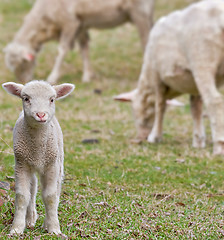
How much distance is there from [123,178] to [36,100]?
2593 millimetres

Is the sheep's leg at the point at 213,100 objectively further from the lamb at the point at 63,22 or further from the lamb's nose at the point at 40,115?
the lamb at the point at 63,22

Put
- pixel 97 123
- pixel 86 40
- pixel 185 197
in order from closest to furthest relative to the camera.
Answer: pixel 185 197, pixel 97 123, pixel 86 40

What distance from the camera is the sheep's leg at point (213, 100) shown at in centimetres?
706

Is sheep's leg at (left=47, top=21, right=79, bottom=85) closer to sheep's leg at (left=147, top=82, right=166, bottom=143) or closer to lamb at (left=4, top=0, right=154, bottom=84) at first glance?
lamb at (left=4, top=0, right=154, bottom=84)

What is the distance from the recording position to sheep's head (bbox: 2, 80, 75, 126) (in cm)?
339

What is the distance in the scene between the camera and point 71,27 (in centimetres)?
1324

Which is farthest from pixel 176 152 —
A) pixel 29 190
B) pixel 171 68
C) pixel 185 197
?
pixel 29 190

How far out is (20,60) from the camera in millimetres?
13297

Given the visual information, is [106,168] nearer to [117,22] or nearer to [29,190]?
[29,190]

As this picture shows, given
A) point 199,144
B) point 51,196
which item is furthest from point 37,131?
point 199,144

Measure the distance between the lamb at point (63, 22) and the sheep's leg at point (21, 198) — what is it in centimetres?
956

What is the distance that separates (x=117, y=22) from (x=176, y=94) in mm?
5535

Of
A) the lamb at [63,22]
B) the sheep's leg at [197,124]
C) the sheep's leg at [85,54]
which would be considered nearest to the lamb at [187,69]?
the sheep's leg at [197,124]

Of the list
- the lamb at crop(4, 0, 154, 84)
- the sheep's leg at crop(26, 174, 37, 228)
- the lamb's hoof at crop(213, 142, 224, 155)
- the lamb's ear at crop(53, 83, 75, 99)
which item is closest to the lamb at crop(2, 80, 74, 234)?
the lamb's ear at crop(53, 83, 75, 99)
